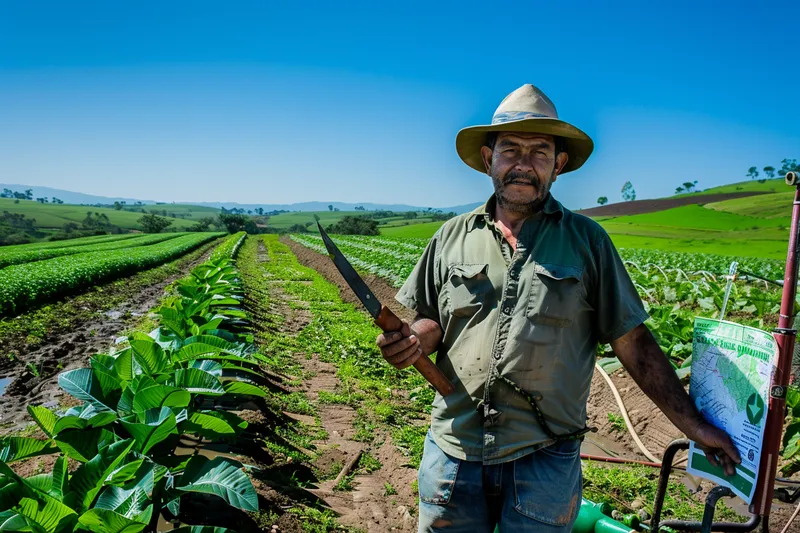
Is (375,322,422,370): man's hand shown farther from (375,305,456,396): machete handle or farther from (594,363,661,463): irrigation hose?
(594,363,661,463): irrigation hose

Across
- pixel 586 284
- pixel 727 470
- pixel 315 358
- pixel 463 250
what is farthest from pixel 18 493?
pixel 315 358

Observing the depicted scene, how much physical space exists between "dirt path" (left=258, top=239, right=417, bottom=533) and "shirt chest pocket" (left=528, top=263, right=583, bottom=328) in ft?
7.09

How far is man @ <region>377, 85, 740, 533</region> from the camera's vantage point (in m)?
1.84

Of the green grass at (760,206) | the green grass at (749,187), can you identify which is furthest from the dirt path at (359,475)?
the green grass at (749,187)

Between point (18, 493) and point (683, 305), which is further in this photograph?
point (683, 305)

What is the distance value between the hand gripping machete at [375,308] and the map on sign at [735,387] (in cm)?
81

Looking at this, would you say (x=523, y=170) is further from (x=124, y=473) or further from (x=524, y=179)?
(x=124, y=473)

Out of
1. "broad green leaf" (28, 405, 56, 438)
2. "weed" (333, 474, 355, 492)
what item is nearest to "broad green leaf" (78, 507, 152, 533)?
"broad green leaf" (28, 405, 56, 438)

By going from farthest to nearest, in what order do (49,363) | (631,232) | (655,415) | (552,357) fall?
1. (631,232)
2. (49,363)
3. (655,415)
4. (552,357)

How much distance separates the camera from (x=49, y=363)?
7488 millimetres

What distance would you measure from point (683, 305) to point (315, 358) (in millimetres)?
7097

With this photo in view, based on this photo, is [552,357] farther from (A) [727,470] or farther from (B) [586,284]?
(A) [727,470]

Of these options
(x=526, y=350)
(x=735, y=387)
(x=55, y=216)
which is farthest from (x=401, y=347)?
(x=55, y=216)

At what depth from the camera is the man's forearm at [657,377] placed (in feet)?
5.79
